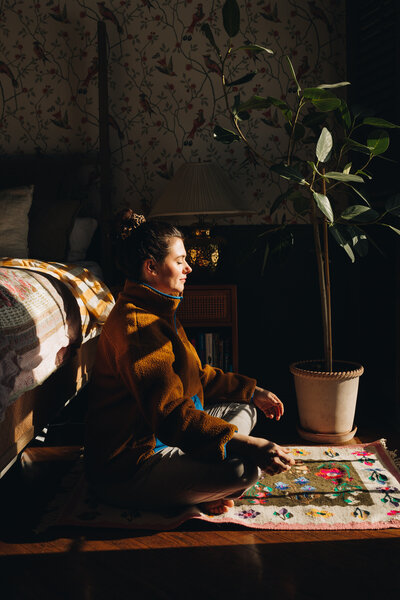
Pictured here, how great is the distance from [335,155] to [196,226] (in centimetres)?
86

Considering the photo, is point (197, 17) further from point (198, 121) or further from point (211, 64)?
point (198, 121)

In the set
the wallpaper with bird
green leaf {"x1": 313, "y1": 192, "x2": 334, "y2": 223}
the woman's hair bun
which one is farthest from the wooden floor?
the wallpaper with bird

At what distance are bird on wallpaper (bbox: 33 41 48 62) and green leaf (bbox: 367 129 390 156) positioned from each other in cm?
192

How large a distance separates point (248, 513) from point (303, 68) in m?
2.32

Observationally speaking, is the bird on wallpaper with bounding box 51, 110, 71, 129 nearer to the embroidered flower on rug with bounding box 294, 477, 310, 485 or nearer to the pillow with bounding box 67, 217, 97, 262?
the pillow with bounding box 67, 217, 97, 262

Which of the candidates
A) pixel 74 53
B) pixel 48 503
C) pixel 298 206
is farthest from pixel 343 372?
pixel 74 53

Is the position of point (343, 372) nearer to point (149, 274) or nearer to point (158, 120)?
point (149, 274)

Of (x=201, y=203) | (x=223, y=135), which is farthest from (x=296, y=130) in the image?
(x=201, y=203)

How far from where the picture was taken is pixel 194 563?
1.33 metres

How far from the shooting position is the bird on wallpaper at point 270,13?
2.87 metres

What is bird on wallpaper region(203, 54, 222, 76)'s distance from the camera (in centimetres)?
291

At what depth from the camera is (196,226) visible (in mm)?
2633

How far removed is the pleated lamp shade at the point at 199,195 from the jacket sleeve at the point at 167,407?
124 cm

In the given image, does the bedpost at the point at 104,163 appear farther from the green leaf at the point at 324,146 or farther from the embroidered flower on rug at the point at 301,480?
the embroidered flower on rug at the point at 301,480
